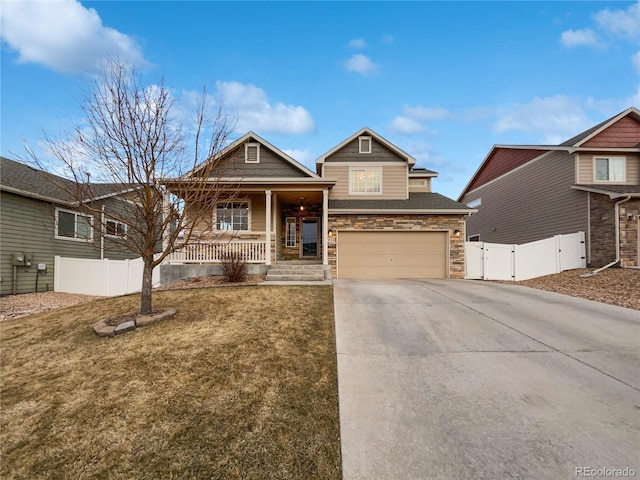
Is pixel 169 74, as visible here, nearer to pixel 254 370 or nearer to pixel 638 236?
pixel 254 370

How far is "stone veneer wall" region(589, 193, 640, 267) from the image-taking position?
11656mm

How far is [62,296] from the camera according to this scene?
35.8 feet

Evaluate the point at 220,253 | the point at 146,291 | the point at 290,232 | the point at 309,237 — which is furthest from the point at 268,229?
the point at 146,291

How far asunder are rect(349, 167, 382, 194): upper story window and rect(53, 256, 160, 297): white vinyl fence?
9.39 metres

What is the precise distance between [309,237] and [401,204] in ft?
15.4

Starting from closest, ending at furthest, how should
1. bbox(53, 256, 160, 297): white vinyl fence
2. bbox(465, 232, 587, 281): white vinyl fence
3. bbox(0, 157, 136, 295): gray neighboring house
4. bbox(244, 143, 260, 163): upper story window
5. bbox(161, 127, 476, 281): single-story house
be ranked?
bbox(0, 157, 136, 295): gray neighboring house
bbox(53, 256, 160, 297): white vinyl fence
bbox(161, 127, 476, 281): single-story house
bbox(465, 232, 587, 281): white vinyl fence
bbox(244, 143, 260, 163): upper story window

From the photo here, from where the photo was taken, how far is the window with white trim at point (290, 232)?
1491cm

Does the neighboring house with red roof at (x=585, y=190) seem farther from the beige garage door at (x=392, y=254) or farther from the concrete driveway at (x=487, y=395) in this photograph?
the concrete driveway at (x=487, y=395)

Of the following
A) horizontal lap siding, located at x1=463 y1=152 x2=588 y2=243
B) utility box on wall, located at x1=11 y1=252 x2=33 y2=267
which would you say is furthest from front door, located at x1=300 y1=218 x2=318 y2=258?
horizontal lap siding, located at x1=463 y1=152 x2=588 y2=243

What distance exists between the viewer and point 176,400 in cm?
320

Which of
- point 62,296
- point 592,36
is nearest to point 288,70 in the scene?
point 592,36

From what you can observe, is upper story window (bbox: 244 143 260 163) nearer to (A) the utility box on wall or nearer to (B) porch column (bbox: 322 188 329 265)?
(B) porch column (bbox: 322 188 329 265)

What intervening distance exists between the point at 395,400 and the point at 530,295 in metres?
7.32

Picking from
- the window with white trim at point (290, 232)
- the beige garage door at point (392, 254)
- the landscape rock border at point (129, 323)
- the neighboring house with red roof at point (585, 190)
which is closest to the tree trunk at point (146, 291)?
the landscape rock border at point (129, 323)
